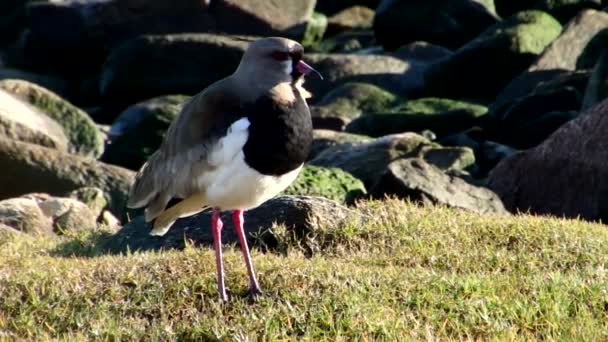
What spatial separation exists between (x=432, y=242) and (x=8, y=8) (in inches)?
914

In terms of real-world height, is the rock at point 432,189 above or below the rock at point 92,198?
above

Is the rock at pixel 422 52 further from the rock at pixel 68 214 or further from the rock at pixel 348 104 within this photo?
the rock at pixel 68 214

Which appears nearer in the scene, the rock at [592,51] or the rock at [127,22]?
the rock at [592,51]

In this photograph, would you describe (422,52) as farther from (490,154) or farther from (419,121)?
(490,154)

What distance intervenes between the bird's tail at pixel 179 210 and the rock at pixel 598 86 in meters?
9.14

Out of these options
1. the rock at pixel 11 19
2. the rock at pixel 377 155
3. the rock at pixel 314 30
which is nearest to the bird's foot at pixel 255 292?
the rock at pixel 377 155

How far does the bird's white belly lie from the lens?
7031mm

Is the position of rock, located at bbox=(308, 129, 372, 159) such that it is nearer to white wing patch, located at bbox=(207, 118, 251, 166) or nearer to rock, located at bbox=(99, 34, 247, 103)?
rock, located at bbox=(99, 34, 247, 103)

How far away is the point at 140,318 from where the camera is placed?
7.07m

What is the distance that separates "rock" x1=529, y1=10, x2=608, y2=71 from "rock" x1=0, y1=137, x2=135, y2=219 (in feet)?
28.1

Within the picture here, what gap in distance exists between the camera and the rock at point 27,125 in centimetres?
1555

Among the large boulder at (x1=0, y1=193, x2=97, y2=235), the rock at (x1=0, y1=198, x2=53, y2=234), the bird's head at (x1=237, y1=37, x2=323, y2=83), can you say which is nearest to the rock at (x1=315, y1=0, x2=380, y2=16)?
the large boulder at (x1=0, y1=193, x2=97, y2=235)

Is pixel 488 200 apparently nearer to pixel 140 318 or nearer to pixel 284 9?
pixel 140 318

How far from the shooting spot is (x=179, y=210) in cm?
779
